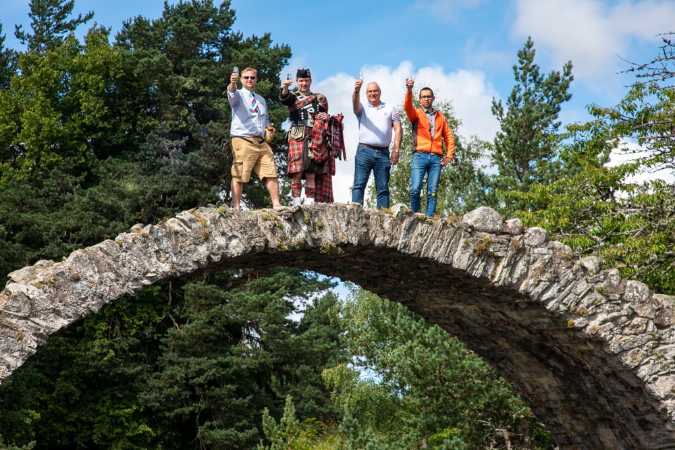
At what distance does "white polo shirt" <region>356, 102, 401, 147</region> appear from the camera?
7.62 meters

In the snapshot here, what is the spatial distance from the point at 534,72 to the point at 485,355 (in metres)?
12.4

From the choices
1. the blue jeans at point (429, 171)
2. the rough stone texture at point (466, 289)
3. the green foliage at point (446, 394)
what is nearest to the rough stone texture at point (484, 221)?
the rough stone texture at point (466, 289)

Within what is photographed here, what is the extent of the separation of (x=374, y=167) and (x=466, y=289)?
1.47 metres

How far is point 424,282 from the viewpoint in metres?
7.78

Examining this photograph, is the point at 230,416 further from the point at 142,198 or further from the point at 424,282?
the point at 424,282

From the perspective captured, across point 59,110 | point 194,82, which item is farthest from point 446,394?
point 59,110

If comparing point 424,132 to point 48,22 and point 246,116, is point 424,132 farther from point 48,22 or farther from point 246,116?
point 48,22

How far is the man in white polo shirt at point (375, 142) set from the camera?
762 centimetres

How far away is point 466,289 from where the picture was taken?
7719 millimetres

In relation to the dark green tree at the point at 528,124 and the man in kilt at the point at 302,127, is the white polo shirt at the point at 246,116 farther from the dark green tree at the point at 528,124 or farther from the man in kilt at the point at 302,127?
the dark green tree at the point at 528,124

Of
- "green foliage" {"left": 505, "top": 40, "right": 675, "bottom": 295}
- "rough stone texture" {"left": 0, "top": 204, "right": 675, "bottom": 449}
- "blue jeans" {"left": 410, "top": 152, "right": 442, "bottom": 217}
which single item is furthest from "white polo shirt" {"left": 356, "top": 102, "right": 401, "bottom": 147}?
"green foliage" {"left": 505, "top": 40, "right": 675, "bottom": 295}

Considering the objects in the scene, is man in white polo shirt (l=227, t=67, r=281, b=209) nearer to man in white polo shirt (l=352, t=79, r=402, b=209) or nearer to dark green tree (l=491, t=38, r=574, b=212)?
man in white polo shirt (l=352, t=79, r=402, b=209)

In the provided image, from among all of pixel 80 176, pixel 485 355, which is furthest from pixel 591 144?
pixel 80 176

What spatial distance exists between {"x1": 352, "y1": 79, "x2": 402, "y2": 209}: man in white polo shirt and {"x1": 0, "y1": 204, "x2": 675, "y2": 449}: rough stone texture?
677mm
